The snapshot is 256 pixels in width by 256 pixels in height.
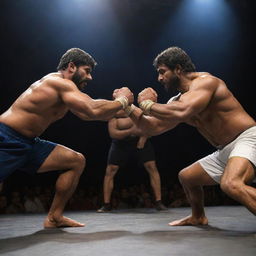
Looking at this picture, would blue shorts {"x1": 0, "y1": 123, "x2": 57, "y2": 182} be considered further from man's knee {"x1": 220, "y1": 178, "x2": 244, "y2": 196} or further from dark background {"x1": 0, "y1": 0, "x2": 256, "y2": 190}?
dark background {"x1": 0, "y1": 0, "x2": 256, "y2": 190}

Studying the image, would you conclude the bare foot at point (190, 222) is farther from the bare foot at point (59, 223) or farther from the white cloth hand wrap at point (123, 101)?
the white cloth hand wrap at point (123, 101)

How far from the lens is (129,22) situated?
6488mm

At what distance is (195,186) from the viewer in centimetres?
238

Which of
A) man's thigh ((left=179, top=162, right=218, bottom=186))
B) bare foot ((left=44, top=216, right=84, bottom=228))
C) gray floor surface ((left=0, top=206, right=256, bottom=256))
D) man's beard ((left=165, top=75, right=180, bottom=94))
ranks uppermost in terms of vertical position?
man's beard ((left=165, top=75, right=180, bottom=94))

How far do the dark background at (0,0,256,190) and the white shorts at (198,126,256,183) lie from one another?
14.1ft

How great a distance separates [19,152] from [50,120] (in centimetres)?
30

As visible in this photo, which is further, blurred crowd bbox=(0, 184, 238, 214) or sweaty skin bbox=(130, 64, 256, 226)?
blurred crowd bbox=(0, 184, 238, 214)

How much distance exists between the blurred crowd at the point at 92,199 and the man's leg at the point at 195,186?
102 inches

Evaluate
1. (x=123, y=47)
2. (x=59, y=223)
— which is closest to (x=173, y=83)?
(x=59, y=223)

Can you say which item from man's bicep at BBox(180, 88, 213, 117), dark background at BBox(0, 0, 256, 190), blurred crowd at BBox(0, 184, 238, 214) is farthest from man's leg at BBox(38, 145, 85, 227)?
dark background at BBox(0, 0, 256, 190)

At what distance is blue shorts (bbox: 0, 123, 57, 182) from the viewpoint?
6.88 ft

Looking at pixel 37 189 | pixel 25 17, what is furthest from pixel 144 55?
pixel 37 189

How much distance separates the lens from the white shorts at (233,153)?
77.2 inches

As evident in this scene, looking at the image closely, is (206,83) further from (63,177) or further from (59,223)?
(59,223)
